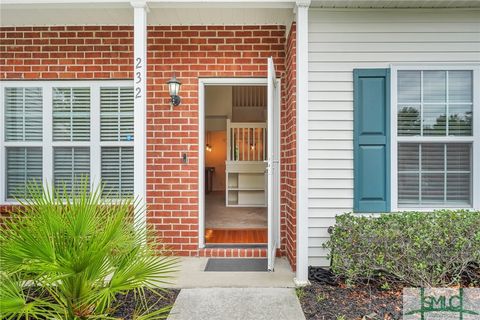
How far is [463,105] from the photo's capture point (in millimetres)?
3363

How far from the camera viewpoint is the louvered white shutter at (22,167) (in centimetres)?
386

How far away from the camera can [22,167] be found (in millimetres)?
3865

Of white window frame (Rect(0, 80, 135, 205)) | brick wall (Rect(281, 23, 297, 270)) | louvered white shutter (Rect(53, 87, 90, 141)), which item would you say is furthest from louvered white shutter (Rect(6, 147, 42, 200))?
brick wall (Rect(281, 23, 297, 270))

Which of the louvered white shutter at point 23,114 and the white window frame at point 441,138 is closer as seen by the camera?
the white window frame at point 441,138

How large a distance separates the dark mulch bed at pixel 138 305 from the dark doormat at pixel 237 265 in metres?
0.65

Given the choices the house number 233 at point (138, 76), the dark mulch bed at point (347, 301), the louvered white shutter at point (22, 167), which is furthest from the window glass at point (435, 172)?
the louvered white shutter at point (22, 167)

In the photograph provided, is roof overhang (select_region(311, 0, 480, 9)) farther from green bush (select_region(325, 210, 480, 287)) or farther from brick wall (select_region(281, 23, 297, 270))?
green bush (select_region(325, 210, 480, 287))

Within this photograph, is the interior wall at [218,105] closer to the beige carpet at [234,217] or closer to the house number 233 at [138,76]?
the beige carpet at [234,217]

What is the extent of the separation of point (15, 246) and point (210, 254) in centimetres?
214

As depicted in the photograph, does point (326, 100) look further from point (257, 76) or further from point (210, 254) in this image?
point (210, 254)

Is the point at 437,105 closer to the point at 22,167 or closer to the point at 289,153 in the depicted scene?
the point at 289,153

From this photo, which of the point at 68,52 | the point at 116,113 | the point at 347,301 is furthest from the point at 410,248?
the point at 68,52

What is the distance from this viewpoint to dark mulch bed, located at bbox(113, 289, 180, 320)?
242cm

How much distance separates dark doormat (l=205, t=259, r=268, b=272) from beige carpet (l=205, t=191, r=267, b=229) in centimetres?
107
